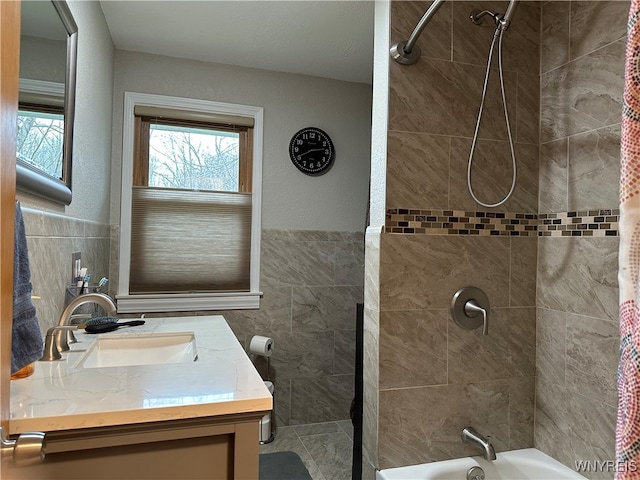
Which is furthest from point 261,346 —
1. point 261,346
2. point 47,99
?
point 47,99

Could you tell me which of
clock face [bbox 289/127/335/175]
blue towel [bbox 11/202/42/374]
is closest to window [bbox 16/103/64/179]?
blue towel [bbox 11/202/42/374]

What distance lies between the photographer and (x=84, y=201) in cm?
183

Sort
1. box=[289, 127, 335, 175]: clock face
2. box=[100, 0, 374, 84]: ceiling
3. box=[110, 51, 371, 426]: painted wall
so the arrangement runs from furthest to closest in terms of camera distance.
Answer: box=[289, 127, 335, 175]: clock face < box=[110, 51, 371, 426]: painted wall < box=[100, 0, 374, 84]: ceiling

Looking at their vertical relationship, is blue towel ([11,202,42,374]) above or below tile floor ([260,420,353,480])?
above

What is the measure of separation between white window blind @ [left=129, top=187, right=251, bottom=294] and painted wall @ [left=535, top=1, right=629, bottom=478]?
1.90 meters

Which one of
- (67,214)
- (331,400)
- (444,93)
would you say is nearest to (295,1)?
(444,93)

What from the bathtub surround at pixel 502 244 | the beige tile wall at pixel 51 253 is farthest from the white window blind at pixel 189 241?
the bathtub surround at pixel 502 244

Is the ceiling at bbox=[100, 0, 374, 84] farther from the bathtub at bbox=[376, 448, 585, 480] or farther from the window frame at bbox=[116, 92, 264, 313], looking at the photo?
the bathtub at bbox=[376, 448, 585, 480]

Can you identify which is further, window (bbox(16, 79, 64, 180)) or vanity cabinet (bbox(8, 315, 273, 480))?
window (bbox(16, 79, 64, 180))

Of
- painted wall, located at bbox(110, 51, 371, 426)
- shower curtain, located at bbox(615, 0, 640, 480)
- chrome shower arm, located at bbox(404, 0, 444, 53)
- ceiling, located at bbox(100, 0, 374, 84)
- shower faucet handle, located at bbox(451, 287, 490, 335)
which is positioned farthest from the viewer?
painted wall, located at bbox(110, 51, 371, 426)

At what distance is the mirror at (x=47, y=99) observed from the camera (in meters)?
1.07

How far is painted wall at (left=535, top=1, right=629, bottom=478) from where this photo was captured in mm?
1434

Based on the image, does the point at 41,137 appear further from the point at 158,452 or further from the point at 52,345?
the point at 158,452

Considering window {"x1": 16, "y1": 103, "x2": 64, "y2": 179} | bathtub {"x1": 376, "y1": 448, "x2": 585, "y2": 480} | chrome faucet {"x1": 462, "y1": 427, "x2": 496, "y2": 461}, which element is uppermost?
window {"x1": 16, "y1": 103, "x2": 64, "y2": 179}
